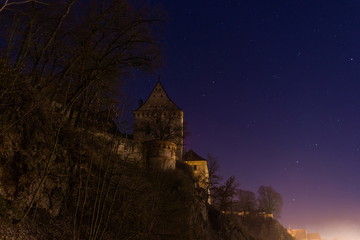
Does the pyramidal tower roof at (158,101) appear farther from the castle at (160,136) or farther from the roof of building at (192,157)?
the roof of building at (192,157)

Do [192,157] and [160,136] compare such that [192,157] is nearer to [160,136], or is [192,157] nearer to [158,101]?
[158,101]

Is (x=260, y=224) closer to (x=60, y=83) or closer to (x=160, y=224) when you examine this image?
(x=160, y=224)

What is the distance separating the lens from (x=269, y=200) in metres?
96.1

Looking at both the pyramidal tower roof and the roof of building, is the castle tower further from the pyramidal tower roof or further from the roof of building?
the roof of building

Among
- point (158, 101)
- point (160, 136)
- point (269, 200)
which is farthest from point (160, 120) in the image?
point (269, 200)

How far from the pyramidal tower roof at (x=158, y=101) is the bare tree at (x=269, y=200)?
163ft

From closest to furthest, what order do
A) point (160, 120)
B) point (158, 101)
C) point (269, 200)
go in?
point (160, 120) < point (158, 101) < point (269, 200)

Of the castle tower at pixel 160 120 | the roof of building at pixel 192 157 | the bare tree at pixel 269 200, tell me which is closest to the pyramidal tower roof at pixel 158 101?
the castle tower at pixel 160 120

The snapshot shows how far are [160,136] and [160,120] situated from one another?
309 centimetres

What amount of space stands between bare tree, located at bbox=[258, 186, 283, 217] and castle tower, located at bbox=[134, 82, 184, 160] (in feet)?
165

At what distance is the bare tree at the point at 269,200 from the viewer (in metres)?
93.6

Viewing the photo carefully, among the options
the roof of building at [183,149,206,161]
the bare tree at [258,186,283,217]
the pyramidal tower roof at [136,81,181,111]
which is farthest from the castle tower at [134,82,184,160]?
the bare tree at [258,186,283,217]

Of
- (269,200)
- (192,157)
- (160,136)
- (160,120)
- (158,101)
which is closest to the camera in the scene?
(160,136)

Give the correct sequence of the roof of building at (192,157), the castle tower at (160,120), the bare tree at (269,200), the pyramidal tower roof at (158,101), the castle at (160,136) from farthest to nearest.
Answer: the bare tree at (269,200) < the roof of building at (192,157) < the pyramidal tower roof at (158,101) < the castle tower at (160,120) < the castle at (160,136)
